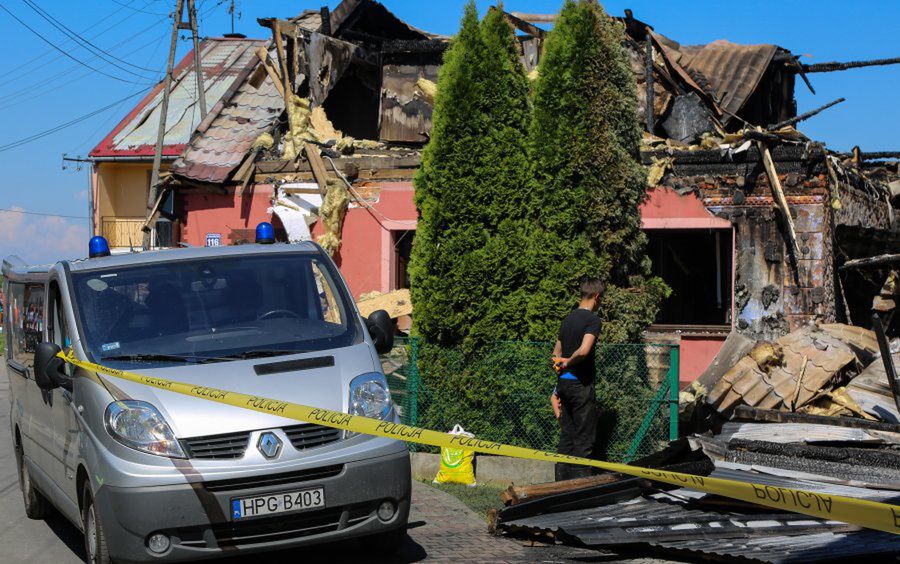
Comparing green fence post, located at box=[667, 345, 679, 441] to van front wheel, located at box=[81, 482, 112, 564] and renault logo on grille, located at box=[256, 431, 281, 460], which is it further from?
van front wheel, located at box=[81, 482, 112, 564]

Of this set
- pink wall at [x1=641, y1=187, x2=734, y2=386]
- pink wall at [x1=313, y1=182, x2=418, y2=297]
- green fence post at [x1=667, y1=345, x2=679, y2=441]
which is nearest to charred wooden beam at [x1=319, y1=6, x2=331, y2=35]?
pink wall at [x1=313, y1=182, x2=418, y2=297]

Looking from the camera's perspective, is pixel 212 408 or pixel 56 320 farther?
pixel 56 320

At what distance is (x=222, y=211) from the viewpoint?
18.3 meters

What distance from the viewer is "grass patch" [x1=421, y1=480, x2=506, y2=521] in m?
8.70

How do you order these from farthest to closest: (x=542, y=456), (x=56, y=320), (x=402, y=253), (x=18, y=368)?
1. (x=402, y=253)
2. (x=18, y=368)
3. (x=56, y=320)
4. (x=542, y=456)

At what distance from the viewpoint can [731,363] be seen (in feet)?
40.6

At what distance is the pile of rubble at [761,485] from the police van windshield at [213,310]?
204cm

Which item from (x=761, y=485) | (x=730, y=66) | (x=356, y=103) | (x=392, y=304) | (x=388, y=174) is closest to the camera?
(x=761, y=485)

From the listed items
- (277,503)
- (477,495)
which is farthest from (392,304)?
(277,503)

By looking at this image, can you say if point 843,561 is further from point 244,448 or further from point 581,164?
point 581,164

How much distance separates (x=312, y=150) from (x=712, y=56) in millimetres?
7144

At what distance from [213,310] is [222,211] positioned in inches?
464

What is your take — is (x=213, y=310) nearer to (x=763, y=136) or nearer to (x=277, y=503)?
(x=277, y=503)

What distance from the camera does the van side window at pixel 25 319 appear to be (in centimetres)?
794
